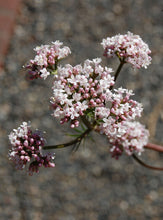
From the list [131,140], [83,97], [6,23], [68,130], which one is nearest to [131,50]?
[83,97]

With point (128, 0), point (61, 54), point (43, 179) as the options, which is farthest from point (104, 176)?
point (61, 54)

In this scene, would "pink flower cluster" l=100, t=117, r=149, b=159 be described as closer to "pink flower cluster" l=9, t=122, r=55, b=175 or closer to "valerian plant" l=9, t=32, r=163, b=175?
"valerian plant" l=9, t=32, r=163, b=175

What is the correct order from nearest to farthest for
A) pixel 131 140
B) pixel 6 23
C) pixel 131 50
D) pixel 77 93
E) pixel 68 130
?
pixel 77 93 < pixel 131 50 < pixel 131 140 < pixel 68 130 < pixel 6 23

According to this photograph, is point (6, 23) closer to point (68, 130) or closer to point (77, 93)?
point (68, 130)

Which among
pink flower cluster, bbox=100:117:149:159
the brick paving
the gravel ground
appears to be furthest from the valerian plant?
the brick paving

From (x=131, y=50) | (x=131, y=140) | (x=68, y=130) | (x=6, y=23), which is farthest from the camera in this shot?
(x=6, y=23)

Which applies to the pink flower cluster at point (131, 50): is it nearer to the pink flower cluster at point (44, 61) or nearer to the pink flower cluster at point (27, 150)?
the pink flower cluster at point (44, 61)
